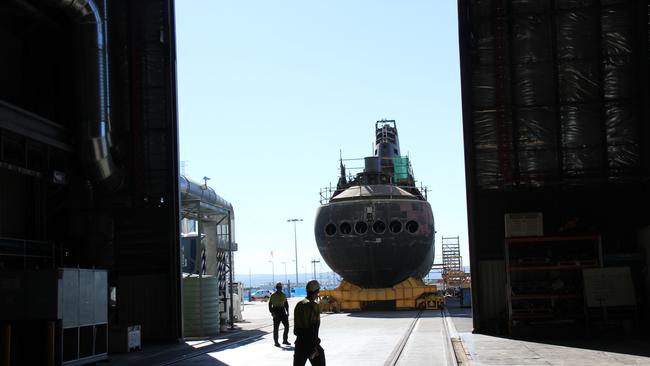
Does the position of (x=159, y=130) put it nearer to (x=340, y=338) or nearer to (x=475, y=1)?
(x=340, y=338)

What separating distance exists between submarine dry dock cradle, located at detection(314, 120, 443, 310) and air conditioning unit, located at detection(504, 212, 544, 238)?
32.8 ft

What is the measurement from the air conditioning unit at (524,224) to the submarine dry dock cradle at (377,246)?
10.0 metres

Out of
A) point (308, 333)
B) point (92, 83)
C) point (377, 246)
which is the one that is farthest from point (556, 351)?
point (377, 246)

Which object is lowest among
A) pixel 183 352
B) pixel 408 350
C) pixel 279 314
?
pixel 183 352

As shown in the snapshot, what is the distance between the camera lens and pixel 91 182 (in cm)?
2027

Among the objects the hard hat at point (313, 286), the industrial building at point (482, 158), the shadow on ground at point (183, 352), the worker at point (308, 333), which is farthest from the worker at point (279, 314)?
the hard hat at point (313, 286)

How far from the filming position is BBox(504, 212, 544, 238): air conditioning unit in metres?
20.0

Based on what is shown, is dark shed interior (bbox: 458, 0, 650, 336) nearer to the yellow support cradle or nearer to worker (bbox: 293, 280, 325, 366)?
the yellow support cradle

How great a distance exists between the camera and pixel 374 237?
29.7 m

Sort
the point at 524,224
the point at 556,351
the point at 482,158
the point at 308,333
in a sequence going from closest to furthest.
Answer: the point at 308,333, the point at 556,351, the point at 524,224, the point at 482,158

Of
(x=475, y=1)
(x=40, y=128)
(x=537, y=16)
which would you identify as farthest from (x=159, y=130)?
(x=537, y=16)

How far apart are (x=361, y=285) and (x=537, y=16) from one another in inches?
557

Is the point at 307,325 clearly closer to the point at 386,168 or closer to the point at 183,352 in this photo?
the point at 183,352

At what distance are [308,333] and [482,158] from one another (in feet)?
41.7
